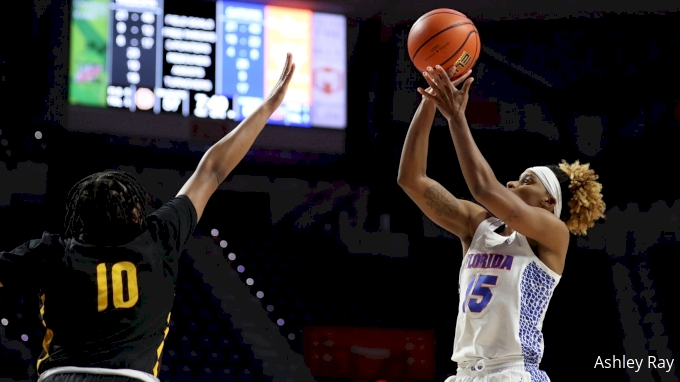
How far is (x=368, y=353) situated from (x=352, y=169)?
1887mm

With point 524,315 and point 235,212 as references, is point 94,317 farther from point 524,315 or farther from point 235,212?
point 235,212

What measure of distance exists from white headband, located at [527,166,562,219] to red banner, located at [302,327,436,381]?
3.99m

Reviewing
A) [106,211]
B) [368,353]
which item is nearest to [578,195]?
[106,211]

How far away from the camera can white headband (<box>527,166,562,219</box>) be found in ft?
11.5

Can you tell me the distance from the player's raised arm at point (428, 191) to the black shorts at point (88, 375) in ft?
6.00

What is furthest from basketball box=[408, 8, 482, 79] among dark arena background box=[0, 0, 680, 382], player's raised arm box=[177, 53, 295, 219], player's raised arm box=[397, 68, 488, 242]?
dark arena background box=[0, 0, 680, 382]

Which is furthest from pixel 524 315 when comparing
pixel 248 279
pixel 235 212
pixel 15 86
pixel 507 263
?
pixel 15 86

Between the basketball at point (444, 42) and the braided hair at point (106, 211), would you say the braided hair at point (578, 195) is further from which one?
the braided hair at point (106, 211)

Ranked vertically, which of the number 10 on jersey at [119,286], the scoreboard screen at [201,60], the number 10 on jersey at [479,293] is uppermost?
the scoreboard screen at [201,60]

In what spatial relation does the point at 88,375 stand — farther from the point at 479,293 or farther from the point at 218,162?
the point at 479,293

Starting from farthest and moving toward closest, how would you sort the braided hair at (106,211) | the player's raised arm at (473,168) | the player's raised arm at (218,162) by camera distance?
the player's raised arm at (473,168)
the player's raised arm at (218,162)
the braided hair at (106,211)

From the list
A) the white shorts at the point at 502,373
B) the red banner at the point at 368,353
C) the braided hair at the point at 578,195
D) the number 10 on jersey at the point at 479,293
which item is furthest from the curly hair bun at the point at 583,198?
the red banner at the point at 368,353

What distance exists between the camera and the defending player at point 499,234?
3193mm

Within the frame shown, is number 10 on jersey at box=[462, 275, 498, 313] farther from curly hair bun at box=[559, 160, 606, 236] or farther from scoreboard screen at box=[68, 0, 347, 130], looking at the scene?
scoreboard screen at box=[68, 0, 347, 130]
